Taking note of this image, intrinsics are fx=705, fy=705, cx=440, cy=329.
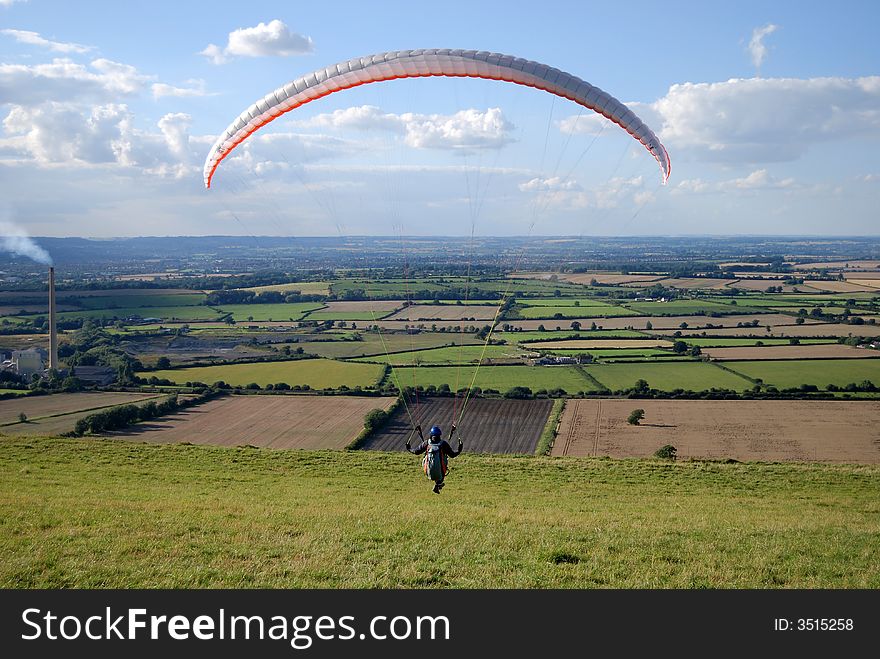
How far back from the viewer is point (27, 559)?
7945 millimetres

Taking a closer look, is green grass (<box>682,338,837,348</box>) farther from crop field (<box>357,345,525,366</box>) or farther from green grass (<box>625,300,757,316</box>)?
green grass (<box>625,300,757,316</box>)

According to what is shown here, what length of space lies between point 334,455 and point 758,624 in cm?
1872

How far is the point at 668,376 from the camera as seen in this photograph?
44.4 metres

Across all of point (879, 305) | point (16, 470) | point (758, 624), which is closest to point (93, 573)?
point (758, 624)

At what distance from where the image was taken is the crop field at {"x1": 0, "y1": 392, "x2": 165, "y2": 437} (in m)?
31.3

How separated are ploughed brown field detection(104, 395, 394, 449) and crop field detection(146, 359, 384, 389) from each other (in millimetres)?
4370

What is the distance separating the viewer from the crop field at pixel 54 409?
103 ft

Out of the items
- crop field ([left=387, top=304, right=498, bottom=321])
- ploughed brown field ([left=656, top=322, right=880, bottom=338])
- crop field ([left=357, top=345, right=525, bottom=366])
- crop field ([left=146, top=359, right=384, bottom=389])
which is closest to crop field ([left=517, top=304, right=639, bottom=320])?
crop field ([left=387, top=304, right=498, bottom=321])

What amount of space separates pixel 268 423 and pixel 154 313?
188 ft

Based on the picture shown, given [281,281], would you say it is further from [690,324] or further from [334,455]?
[334,455]

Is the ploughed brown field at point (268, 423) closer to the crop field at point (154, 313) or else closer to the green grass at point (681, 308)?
the crop field at point (154, 313)

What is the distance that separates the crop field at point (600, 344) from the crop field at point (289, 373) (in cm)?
1532

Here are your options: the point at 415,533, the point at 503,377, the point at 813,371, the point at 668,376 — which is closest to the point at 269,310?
the point at 503,377

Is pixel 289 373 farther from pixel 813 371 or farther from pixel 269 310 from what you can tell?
pixel 269 310
